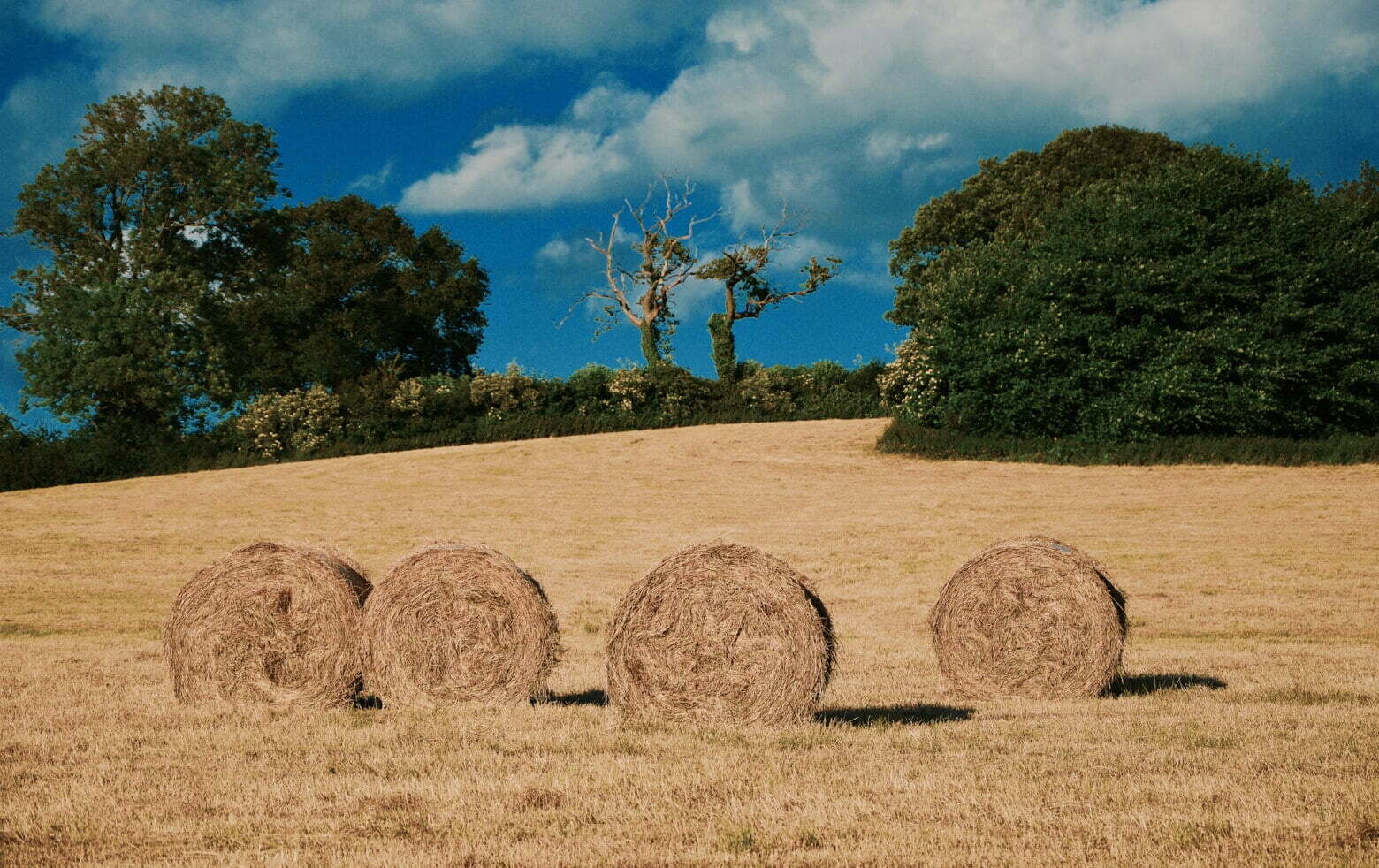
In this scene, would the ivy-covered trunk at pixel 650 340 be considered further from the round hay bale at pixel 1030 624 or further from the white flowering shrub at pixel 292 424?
the round hay bale at pixel 1030 624

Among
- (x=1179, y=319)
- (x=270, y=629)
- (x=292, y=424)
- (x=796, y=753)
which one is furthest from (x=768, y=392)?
(x=796, y=753)

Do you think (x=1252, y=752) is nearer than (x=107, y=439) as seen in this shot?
Yes

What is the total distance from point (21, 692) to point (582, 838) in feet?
24.6

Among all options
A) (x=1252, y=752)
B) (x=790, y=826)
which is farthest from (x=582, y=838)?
(x=1252, y=752)

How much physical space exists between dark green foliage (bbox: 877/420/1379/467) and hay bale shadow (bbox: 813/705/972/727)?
88.9 ft

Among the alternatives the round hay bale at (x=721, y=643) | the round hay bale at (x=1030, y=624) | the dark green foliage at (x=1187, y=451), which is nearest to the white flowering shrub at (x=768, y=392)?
the dark green foliage at (x=1187, y=451)

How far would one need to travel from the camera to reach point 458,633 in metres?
9.57

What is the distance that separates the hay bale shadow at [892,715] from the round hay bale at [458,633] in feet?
7.97

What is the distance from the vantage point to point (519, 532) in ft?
84.6

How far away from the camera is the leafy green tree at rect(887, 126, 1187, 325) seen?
151 ft

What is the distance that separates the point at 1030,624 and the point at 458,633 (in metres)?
5.21

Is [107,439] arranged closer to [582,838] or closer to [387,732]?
[387,732]

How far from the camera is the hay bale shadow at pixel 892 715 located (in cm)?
888

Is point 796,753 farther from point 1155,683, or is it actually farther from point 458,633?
point 1155,683
